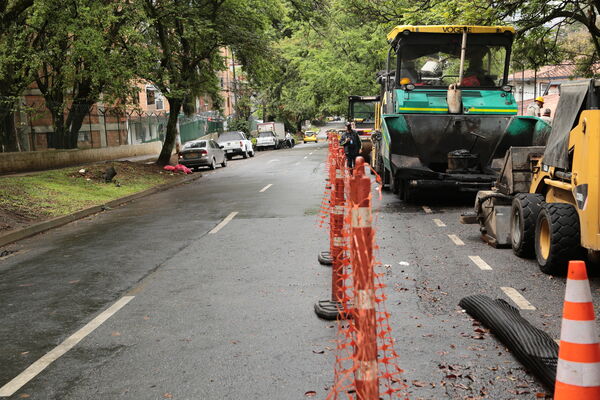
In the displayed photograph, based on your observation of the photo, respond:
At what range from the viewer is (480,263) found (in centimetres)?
841

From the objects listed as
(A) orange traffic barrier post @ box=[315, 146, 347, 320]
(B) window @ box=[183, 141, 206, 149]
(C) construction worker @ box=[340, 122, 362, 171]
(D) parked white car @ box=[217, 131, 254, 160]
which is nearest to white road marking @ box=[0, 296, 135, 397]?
(A) orange traffic barrier post @ box=[315, 146, 347, 320]

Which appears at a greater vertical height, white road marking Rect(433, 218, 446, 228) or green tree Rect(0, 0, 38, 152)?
green tree Rect(0, 0, 38, 152)

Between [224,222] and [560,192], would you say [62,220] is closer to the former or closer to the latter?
[224,222]

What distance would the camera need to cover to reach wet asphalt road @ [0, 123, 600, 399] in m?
4.68

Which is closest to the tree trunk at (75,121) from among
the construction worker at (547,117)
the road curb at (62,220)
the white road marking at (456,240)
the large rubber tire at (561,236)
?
the road curb at (62,220)

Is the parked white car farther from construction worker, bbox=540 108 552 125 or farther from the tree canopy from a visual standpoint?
construction worker, bbox=540 108 552 125

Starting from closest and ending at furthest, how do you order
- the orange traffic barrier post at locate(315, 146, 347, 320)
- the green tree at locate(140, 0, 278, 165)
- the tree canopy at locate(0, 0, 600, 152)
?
the orange traffic barrier post at locate(315, 146, 347, 320) → the tree canopy at locate(0, 0, 600, 152) → the green tree at locate(140, 0, 278, 165)

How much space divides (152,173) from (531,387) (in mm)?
23695

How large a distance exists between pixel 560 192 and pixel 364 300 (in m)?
5.69

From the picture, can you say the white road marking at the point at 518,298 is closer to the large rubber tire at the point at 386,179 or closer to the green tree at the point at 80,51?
the large rubber tire at the point at 386,179

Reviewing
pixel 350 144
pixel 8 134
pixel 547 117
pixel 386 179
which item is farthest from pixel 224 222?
pixel 8 134

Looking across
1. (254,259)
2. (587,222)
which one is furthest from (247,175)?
(587,222)

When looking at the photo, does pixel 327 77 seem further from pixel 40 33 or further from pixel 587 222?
pixel 587 222

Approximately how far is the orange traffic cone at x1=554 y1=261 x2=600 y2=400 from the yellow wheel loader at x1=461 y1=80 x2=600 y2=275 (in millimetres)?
3590
